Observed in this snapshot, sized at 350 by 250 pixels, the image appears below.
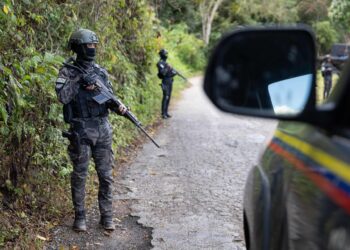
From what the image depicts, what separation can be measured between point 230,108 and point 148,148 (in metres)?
7.67

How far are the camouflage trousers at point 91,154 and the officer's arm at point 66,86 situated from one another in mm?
315

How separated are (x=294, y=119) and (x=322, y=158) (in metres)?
0.23

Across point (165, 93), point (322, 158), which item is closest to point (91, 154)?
point (322, 158)

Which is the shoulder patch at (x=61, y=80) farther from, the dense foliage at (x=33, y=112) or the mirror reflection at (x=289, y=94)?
the mirror reflection at (x=289, y=94)

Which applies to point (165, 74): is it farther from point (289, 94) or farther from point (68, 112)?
point (289, 94)

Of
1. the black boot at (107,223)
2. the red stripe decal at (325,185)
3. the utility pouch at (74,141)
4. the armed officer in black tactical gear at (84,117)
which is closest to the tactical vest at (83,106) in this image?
the armed officer in black tactical gear at (84,117)

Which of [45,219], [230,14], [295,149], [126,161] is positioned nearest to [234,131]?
[126,161]

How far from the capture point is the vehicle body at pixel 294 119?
1328 millimetres

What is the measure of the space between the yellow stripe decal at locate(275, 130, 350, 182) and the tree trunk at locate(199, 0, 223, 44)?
32057mm

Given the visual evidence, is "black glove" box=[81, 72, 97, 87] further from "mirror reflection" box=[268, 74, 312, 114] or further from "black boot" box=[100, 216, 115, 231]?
"mirror reflection" box=[268, 74, 312, 114]

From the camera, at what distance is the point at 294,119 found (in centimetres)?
137

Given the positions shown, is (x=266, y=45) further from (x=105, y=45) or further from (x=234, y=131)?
(x=234, y=131)

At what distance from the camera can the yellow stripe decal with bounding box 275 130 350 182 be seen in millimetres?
1339

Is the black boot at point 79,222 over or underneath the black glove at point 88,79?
underneath
